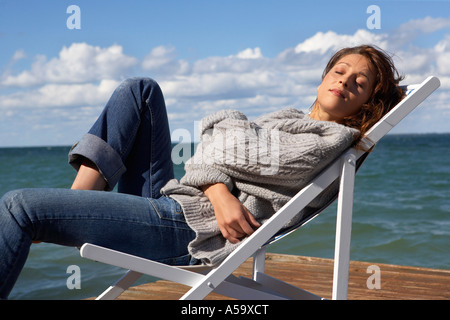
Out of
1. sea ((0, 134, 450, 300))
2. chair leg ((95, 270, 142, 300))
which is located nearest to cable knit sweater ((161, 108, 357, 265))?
chair leg ((95, 270, 142, 300))

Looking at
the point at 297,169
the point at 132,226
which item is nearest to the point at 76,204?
the point at 132,226

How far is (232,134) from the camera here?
2.05 meters

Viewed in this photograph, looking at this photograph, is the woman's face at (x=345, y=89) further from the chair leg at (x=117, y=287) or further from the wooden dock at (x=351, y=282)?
the wooden dock at (x=351, y=282)

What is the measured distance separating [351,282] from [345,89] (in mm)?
1791

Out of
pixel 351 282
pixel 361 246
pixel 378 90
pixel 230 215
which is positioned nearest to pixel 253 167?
pixel 230 215

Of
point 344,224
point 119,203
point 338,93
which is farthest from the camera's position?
point 338,93

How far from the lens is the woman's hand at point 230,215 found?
6.33 ft

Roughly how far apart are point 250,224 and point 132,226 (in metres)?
0.43

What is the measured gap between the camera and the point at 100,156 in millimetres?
2098

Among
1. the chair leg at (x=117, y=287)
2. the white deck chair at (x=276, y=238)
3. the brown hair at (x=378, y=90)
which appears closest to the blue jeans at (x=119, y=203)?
the white deck chair at (x=276, y=238)

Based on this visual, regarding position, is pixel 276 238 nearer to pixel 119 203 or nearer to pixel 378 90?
pixel 119 203

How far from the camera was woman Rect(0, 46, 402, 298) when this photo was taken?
1.83m

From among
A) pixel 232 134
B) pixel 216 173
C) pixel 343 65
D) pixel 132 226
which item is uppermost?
pixel 343 65
